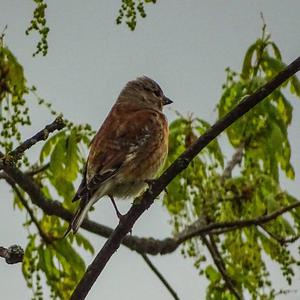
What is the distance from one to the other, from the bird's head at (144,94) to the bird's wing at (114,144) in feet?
1.82

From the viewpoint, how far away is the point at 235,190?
7.59 metres

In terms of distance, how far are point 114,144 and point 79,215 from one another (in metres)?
1.44

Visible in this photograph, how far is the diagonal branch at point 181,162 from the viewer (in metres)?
4.40

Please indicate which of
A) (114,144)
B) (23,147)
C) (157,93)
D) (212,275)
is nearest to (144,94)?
(157,93)

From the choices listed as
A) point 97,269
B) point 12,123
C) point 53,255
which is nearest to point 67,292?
point 53,255

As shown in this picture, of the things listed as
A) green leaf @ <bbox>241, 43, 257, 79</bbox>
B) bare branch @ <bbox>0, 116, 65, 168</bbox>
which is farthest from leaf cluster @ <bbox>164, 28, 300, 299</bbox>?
bare branch @ <bbox>0, 116, 65, 168</bbox>

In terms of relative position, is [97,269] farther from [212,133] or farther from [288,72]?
[288,72]

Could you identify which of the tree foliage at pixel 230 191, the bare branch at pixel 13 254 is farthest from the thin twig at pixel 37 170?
the bare branch at pixel 13 254

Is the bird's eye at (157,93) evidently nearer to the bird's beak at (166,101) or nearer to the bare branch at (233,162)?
the bird's beak at (166,101)

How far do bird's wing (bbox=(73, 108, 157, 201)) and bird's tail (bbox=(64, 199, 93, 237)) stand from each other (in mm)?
143

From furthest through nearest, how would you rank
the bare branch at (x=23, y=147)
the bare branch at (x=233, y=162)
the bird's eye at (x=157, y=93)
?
the bird's eye at (x=157, y=93) → the bare branch at (x=233, y=162) → the bare branch at (x=23, y=147)

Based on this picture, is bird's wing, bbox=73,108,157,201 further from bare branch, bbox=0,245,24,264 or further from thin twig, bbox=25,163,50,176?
bare branch, bbox=0,245,24,264

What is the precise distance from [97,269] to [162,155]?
2.93 m

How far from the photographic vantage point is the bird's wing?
6.88 meters
